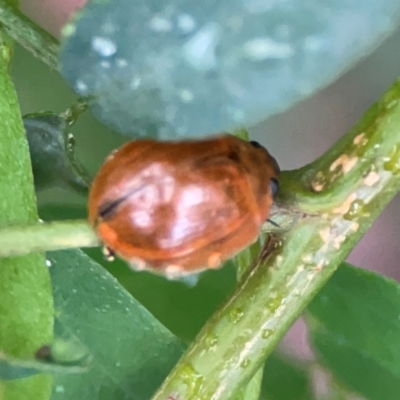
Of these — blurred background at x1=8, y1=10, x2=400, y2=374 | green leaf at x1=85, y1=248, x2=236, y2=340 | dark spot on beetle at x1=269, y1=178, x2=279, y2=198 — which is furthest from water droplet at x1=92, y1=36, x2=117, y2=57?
green leaf at x1=85, y1=248, x2=236, y2=340

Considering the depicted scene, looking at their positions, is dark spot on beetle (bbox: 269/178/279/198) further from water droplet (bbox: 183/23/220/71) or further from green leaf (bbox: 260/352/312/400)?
green leaf (bbox: 260/352/312/400)

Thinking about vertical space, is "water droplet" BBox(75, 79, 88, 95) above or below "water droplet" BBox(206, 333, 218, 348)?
above

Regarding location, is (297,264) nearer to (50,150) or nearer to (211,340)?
(211,340)

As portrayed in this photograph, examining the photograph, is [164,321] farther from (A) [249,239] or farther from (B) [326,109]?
(B) [326,109]

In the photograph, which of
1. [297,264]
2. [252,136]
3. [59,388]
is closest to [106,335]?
[59,388]

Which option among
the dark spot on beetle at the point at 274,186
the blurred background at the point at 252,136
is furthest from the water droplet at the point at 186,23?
the blurred background at the point at 252,136

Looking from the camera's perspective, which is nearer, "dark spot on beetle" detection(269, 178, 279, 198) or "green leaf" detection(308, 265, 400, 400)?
"dark spot on beetle" detection(269, 178, 279, 198)

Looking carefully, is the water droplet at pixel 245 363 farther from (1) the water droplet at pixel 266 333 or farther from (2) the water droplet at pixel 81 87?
(2) the water droplet at pixel 81 87

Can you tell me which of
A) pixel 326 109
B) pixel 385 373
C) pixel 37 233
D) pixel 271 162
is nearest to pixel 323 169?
pixel 271 162
